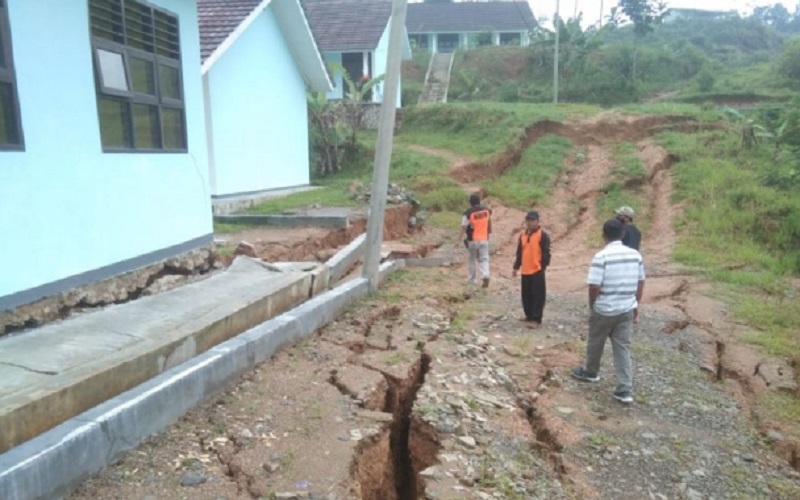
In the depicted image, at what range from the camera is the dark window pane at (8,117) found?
180 inches

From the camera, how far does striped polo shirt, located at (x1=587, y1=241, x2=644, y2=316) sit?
536 cm

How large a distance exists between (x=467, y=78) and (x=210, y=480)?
2909 centimetres

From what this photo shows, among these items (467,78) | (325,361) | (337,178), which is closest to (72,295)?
(325,361)

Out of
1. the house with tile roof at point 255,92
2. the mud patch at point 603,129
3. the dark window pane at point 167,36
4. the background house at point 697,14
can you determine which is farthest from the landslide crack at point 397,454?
the background house at point 697,14

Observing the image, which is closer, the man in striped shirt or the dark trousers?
Answer: the man in striped shirt

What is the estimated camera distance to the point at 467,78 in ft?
101

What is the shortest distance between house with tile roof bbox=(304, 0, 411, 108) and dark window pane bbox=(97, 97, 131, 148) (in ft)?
62.9

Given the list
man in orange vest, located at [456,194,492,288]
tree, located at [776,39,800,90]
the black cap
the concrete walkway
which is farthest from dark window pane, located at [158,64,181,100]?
tree, located at [776,39,800,90]

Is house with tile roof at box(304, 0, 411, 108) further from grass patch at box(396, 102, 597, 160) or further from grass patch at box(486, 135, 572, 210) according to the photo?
grass patch at box(486, 135, 572, 210)

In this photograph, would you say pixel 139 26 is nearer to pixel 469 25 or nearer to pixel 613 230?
pixel 613 230

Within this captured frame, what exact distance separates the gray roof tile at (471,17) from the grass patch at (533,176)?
2209 cm

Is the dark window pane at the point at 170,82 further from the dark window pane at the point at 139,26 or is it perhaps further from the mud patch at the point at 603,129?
the mud patch at the point at 603,129

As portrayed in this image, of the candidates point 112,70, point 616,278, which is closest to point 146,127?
point 112,70

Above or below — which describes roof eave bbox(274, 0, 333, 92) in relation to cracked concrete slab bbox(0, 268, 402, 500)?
above
